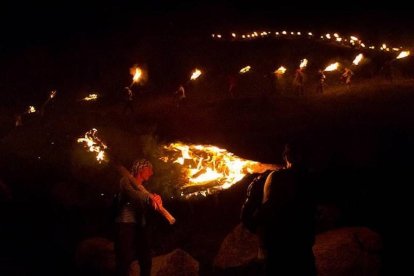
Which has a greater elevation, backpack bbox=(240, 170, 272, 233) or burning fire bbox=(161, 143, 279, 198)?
burning fire bbox=(161, 143, 279, 198)

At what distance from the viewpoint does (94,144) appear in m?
12.6

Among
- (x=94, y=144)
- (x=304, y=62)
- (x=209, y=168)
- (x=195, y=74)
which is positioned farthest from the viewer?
(x=304, y=62)

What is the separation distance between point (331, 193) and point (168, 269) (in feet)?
12.5

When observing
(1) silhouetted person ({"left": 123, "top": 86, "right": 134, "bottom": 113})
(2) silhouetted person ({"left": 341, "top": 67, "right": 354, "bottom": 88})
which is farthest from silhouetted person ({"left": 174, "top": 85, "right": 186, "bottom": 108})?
(2) silhouetted person ({"left": 341, "top": 67, "right": 354, "bottom": 88})

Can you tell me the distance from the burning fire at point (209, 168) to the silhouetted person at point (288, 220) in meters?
3.24

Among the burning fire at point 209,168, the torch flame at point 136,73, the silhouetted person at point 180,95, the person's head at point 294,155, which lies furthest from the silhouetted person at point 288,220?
the torch flame at point 136,73

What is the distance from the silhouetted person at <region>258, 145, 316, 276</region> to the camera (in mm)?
4250

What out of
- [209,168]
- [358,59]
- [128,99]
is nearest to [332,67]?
[358,59]

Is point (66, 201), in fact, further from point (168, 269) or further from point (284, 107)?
point (284, 107)

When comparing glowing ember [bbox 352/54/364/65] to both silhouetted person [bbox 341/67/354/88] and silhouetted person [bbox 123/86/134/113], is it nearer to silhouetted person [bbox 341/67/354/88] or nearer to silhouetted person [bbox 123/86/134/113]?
silhouetted person [bbox 341/67/354/88]

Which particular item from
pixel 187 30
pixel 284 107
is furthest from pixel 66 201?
pixel 187 30

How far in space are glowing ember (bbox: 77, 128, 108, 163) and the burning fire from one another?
2.25 meters

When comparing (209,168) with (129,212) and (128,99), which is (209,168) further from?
(128,99)

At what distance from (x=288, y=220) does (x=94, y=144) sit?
9291 millimetres
